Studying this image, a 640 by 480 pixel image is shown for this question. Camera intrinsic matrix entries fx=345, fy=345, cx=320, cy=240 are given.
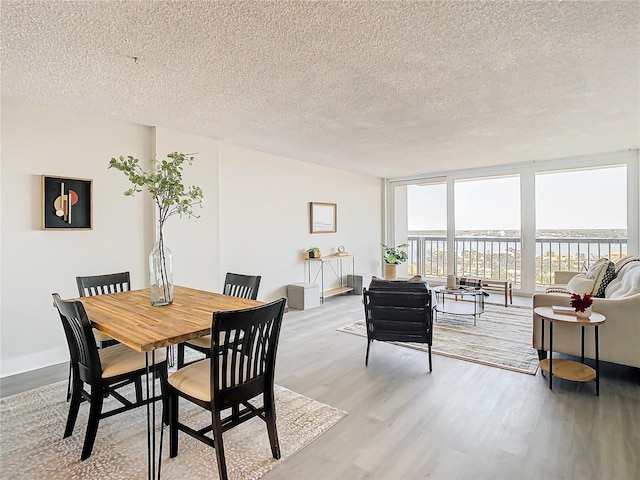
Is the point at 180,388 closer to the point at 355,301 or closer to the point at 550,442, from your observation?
the point at 550,442

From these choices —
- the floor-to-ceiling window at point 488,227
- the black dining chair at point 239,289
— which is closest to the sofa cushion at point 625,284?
the floor-to-ceiling window at point 488,227

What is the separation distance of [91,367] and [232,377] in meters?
0.82

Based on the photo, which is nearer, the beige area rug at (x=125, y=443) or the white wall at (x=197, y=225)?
the beige area rug at (x=125, y=443)

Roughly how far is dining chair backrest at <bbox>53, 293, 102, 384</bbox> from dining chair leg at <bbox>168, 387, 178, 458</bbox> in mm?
429

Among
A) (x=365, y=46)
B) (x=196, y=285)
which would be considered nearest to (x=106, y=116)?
(x=196, y=285)

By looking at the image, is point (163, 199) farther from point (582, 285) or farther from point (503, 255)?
point (503, 255)

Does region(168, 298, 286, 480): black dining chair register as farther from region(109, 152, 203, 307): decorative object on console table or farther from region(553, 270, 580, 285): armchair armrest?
region(553, 270, 580, 285): armchair armrest

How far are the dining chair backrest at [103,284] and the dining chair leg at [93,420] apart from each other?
122cm

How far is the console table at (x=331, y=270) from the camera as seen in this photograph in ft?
20.0

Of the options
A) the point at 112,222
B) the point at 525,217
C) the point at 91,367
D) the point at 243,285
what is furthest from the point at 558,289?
the point at 112,222

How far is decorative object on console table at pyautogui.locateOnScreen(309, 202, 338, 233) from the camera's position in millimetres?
6160

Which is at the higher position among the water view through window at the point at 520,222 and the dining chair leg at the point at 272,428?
the water view through window at the point at 520,222

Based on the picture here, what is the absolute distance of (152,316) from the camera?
6.78 feet

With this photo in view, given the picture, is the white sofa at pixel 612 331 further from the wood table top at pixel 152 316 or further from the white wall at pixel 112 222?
the white wall at pixel 112 222
